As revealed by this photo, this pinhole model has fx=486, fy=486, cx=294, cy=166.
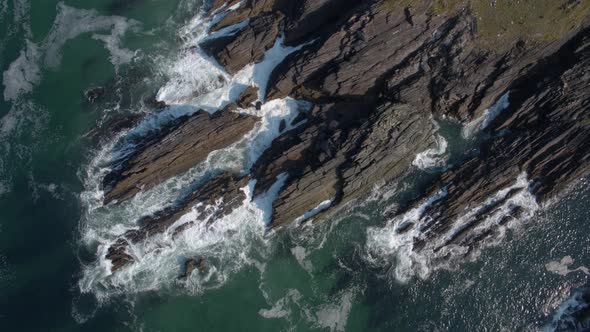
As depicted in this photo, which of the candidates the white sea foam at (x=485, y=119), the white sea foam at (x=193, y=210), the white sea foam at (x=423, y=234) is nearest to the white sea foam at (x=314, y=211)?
the white sea foam at (x=193, y=210)

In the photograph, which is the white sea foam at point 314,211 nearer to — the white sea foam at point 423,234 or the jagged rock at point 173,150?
the white sea foam at point 423,234

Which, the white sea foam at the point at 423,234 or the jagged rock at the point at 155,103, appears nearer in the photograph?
the white sea foam at the point at 423,234

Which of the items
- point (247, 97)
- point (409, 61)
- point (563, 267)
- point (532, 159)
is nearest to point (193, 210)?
point (247, 97)

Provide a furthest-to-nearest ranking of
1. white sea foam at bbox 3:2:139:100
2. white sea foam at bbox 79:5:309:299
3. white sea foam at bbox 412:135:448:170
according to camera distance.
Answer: white sea foam at bbox 3:2:139:100
white sea foam at bbox 412:135:448:170
white sea foam at bbox 79:5:309:299

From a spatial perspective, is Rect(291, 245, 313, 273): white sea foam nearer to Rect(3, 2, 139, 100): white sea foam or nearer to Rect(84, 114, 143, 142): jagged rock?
Rect(84, 114, 143, 142): jagged rock

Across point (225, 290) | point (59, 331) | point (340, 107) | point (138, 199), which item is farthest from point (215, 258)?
point (340, 107)

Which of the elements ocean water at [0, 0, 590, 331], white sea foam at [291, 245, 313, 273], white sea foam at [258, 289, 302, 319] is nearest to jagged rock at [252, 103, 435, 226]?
ocean water at [0, 0, 590, 331]

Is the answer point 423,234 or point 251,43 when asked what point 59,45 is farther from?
point 423,234
